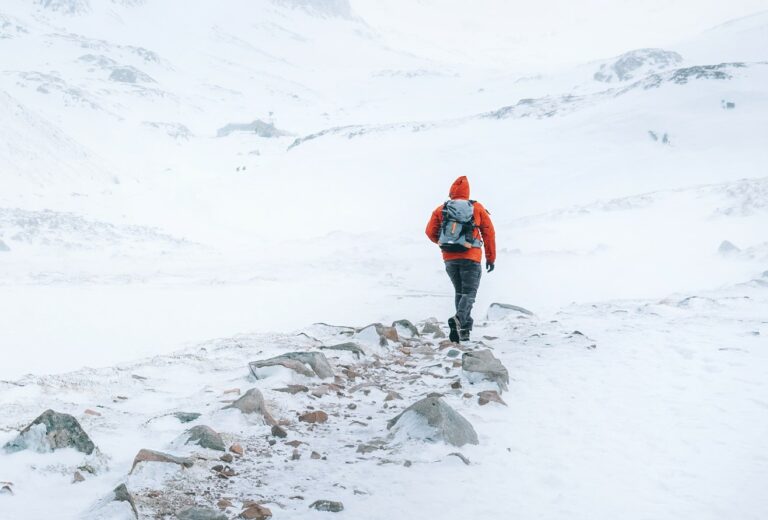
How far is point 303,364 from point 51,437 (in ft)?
8.13

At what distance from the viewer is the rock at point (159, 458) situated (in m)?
3.40

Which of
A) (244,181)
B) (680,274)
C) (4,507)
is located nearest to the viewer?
(4,507)

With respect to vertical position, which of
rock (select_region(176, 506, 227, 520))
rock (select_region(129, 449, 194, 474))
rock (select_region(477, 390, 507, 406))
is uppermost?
rock (select_region(129, 449, 194, 474))

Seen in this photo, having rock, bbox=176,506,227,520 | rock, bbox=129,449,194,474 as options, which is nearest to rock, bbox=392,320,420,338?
rock, bbox=129,449,194,474

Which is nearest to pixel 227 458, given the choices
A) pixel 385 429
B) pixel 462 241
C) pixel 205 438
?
pixel 205 438

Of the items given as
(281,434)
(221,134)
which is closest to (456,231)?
(281,434)

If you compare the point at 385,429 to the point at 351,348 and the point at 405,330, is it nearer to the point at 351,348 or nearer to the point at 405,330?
the point at 351,348

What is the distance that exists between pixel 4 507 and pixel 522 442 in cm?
322

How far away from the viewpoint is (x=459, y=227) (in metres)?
7.26

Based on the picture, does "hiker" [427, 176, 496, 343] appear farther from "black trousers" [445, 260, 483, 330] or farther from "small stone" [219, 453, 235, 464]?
"small stone" [219, 453, 235, 464]

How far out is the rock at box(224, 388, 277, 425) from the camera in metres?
4.36

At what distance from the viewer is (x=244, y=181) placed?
3356 cm

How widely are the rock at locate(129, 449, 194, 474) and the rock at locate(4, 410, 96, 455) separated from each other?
38 cm

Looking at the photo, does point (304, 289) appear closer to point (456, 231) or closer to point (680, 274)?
point (456, 231)
